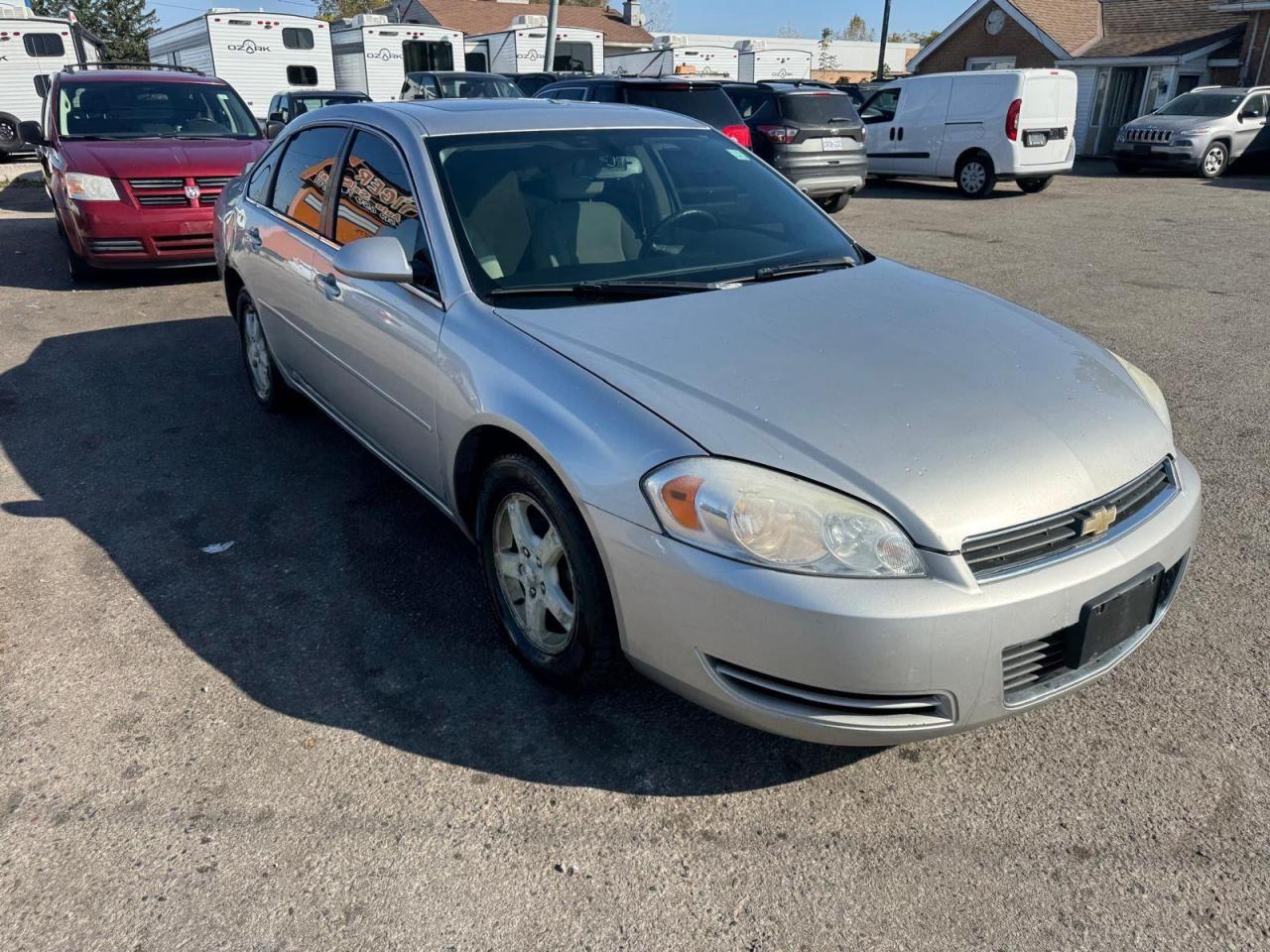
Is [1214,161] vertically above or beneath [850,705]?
above

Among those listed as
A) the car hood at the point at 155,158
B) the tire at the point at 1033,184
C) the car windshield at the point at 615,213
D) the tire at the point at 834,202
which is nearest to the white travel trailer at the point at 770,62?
the tire at the point at 1033,184

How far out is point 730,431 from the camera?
2.36 meters

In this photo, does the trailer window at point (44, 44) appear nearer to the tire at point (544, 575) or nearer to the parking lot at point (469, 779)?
the parking lot at point (469, 779)

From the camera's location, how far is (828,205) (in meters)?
13.5

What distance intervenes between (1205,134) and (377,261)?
62.9ft

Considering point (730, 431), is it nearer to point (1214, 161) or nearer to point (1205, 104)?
point (1214, 161)

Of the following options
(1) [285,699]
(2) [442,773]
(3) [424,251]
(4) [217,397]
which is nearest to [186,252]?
(4) [217,397]

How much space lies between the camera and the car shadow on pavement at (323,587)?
107 inches

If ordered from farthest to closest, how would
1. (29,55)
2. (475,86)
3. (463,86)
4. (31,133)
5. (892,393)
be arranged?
1. (29,55)
2. (463,86)
3. (475,86)
4. (31,133)
5. (892,393)

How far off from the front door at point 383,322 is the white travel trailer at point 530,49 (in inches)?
916

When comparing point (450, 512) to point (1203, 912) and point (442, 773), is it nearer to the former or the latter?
point (442, 773)

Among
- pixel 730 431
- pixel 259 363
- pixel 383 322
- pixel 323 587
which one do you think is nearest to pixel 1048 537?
pixel 730 431

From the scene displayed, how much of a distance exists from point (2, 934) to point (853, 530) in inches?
83.1

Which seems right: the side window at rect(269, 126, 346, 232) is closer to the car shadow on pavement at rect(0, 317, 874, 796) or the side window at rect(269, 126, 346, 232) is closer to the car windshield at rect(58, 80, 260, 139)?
the car shadow on pavement at rect(0, 317, 874, 796)
